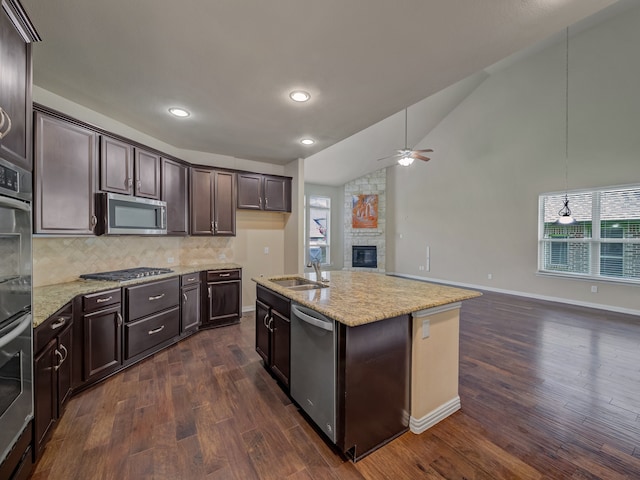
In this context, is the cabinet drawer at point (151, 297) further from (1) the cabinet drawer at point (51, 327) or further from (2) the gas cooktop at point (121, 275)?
(1) the cabinet drawer at point (51, 327)

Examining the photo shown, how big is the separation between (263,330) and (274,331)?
281 millimetres

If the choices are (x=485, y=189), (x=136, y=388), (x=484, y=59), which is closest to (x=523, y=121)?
(x=485, y=189)

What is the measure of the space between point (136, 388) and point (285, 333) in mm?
1457

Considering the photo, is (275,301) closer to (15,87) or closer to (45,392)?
(45,392)

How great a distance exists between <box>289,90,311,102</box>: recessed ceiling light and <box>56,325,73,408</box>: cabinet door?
104 inches

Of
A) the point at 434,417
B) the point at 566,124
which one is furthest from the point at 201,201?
the point at 566,124

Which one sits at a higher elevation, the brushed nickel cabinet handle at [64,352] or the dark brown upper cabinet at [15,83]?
the dark brown upper cabinet at [15,83]

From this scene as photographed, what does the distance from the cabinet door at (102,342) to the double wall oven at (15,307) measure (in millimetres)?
1037

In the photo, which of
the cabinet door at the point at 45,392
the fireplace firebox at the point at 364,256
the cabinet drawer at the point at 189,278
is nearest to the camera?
the cabinet door at the point at 45,392

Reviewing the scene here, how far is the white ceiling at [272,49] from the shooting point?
1.54 m

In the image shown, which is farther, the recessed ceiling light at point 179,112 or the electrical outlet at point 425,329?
the recessed ceiling light at point 179,112

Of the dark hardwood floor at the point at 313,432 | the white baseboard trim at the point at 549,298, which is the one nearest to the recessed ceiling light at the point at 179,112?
the dark hardwood floor at the point at 313,432

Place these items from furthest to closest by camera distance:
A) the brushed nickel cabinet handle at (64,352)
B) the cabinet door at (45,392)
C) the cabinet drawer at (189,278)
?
1. the cabinet drawer at (189,278)
2. the brushed nickel cabinet handle at (64,352)
3. the cabinet door at (45,392)

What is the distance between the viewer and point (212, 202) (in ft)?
13.2
